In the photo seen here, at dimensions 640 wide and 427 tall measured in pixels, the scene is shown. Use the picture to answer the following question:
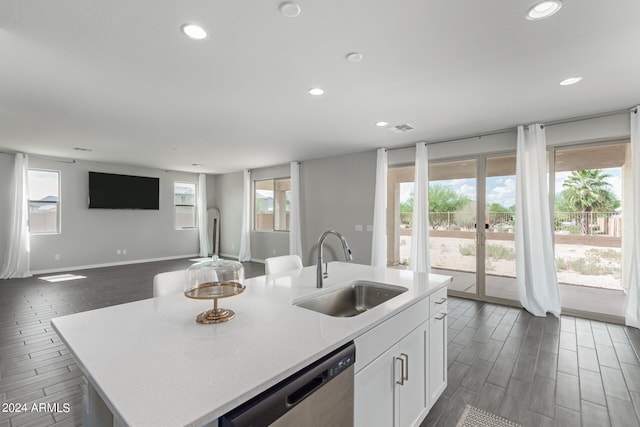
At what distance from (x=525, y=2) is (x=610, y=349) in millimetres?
3236

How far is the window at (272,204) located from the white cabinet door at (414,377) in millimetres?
5897

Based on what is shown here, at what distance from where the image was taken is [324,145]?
5227mm

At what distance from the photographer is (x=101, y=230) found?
278 inches

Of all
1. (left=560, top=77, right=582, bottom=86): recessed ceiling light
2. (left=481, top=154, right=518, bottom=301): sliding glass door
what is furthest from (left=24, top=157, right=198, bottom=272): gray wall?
(left=560, top=77, right=582, bottom=86): recessed ceiling light

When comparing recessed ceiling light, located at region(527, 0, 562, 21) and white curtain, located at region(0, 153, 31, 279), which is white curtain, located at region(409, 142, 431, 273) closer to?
recessed ceiling light, located at region(527, 0, 562, 21)

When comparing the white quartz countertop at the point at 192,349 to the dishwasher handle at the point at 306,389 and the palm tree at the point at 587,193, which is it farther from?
the palm tree at the point at 587,193

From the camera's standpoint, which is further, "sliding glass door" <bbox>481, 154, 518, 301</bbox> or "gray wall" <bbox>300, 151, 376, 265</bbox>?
"gray wall" <bbox>300, 151, 376, 265</bbox>

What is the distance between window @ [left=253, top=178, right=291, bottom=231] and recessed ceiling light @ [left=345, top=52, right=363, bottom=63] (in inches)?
204

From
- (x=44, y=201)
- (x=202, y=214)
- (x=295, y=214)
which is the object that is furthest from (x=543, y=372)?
(x=44, y=201)

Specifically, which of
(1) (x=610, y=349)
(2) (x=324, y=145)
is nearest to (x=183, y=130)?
(2) (x=324, y=145)

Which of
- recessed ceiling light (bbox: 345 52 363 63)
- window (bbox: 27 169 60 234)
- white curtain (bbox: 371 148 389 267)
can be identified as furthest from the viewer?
window (bbox: 27 169 60 234)

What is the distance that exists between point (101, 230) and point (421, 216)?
731cm

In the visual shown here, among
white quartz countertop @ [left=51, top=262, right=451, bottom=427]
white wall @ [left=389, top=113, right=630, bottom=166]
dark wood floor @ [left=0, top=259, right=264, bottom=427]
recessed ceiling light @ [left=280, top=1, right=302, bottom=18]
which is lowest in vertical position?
dark wood floor @ [left=0, top=259, right=264, bottom=427]

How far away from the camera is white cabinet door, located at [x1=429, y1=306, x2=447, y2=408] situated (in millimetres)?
1832
